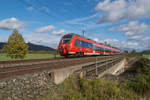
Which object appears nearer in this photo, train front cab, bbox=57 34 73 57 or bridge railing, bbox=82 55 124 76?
bridge railing, bbox=82 55 124 76

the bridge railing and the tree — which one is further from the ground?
the tree

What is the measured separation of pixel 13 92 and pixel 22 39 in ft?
128

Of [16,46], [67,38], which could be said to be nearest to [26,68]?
[67,38]

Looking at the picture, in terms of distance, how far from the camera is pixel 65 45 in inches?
685

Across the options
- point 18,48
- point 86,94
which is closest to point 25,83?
point 86,94

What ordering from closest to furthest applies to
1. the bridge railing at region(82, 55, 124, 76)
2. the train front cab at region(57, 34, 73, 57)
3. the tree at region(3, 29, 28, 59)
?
the bridge railing at region(82, 55, 124, 76) → the train front cab at region(57, 34, 73, 57) → the tree at region(3, 29, 28, 59)

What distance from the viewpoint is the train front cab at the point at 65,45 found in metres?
17.4

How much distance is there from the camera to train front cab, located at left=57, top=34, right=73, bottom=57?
17.4 metres

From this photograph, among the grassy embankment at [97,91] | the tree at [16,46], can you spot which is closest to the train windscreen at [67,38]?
the grassy embankment at [97,91]

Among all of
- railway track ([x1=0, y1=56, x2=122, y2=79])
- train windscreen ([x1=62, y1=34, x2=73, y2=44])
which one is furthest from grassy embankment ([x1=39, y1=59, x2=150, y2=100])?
train windscreen ([x1=62, y1=34, x2=73, y2=44])

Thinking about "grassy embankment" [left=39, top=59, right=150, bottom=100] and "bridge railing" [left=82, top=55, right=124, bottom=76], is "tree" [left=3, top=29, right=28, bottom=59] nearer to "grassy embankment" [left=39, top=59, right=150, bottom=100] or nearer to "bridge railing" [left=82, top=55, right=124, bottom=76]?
"bridge railing" [left=82, top=55, right=124, bottom=76]

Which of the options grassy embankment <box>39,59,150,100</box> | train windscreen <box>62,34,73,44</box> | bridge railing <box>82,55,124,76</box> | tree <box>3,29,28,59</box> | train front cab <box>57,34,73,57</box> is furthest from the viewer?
tree <box>3,29,28,59</box>

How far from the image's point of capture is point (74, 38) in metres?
18.4

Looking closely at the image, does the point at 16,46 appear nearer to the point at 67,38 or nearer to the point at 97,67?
the point at 67,38
